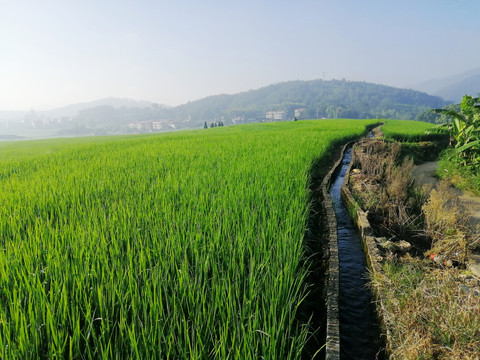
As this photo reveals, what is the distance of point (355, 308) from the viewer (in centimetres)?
245

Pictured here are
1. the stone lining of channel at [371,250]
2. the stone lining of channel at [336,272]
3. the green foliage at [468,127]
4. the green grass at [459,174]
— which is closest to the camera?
the stone lining of channel at [336,272]

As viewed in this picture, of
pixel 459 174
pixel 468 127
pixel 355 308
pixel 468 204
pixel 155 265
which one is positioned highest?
pixel 468 127

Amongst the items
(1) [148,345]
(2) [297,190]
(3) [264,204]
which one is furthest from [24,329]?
(2) [297,190]

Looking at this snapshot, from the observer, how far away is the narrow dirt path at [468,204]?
9.43 feet

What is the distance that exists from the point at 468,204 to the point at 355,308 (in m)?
4.13

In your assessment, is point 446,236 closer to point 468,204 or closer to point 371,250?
point 371,250

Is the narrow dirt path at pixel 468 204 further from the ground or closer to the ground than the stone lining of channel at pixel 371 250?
closer to the ground

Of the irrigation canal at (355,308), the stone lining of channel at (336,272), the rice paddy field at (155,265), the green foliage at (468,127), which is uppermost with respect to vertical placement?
the green foliage at (468,127)

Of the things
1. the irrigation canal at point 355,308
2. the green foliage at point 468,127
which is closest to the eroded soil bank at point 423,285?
the irrigation canal at point 355,308

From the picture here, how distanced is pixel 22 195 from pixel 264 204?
3.77 metres

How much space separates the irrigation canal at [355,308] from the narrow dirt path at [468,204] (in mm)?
1036

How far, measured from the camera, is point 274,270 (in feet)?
6.96

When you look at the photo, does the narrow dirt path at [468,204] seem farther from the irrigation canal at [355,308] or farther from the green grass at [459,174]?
the irrigation canal at [355,308]

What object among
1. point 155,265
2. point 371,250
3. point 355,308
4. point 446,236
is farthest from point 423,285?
point 155,265
